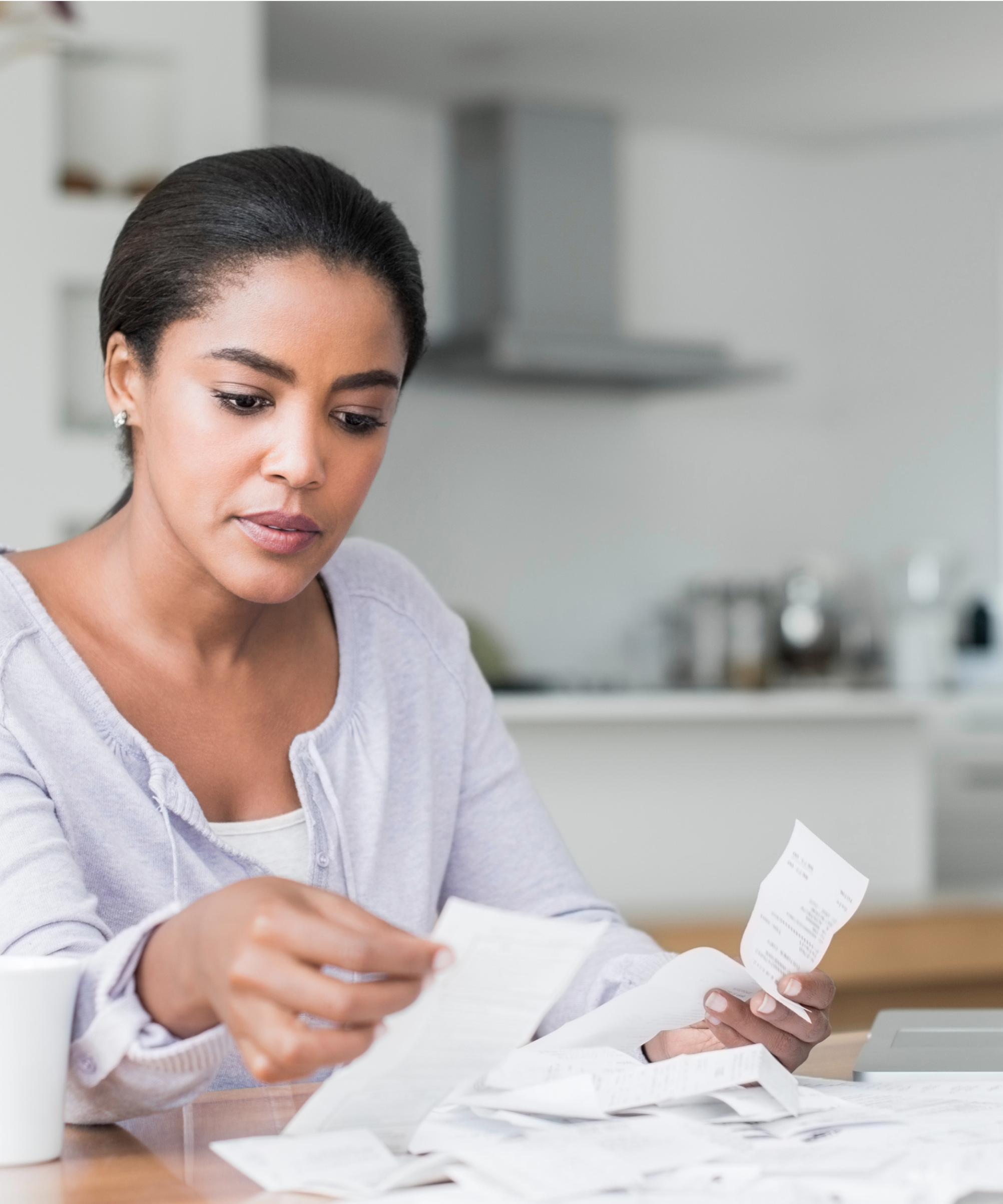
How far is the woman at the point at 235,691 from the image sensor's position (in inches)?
36.5

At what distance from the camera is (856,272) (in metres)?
5.50

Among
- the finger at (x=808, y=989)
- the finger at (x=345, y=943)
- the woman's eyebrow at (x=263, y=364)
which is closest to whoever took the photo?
the finger at (x=345, y=943)

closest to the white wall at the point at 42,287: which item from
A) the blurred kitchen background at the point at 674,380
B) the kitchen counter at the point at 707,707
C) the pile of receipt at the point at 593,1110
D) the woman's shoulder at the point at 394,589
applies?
the blurred kitchen background at the point at 674,380

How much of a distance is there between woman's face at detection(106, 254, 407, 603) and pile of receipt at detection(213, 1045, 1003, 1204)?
41cm

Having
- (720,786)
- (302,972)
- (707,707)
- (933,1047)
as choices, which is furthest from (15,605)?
(720,786)

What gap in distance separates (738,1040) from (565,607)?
13.1ft

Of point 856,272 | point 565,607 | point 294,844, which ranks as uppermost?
point 856,272

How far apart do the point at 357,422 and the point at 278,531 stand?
10 centimetres

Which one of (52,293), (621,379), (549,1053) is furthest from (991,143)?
(549,1053)

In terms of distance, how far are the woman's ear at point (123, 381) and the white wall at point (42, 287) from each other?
6.66 feet

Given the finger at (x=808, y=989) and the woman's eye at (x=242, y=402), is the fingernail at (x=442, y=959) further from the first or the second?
the woman's eye at (x=242, y=402)

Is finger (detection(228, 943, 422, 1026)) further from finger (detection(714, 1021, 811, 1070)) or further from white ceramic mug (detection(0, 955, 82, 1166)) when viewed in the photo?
finger (detection(714, 1021, 811, 1070))

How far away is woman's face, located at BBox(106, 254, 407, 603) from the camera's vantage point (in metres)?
1.09

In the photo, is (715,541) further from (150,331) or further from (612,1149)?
(612,1149)
